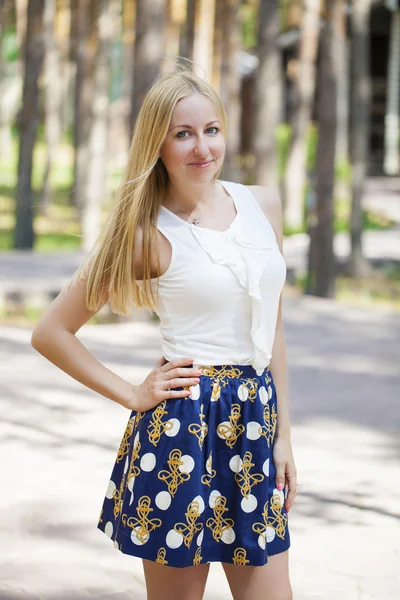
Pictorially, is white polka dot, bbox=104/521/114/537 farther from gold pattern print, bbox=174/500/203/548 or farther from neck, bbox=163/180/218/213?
neck, bbox=163/180/218/213

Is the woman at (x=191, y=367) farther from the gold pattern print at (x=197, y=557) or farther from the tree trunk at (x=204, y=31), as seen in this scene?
the tree trunk at (x=204, y=31)

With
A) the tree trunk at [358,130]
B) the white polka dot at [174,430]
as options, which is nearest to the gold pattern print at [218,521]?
the white polka dot at [174,430]

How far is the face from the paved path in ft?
6.46

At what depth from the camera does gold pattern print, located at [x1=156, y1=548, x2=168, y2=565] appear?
2.62 metres

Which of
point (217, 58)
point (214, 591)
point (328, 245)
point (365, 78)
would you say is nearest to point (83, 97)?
point (217, 58)

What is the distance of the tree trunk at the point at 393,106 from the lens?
3125 centimetres

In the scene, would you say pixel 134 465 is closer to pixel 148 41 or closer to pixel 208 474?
pixel 208 474

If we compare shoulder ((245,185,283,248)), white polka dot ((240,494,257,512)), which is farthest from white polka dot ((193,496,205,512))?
shoulder ((245,185,283,248))

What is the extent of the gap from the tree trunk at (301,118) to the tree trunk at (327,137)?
4312 mm

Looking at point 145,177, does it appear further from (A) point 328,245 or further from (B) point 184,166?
(A) point 328,245

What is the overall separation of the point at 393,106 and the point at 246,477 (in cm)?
3020

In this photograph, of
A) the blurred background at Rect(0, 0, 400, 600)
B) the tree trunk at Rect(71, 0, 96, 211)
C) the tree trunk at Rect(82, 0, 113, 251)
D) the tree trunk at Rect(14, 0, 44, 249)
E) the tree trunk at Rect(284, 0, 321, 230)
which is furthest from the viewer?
the tree trunk at Rect(71, 0, 96, 211)

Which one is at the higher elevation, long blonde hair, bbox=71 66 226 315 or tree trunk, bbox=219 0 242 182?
tree trunk, bbox=219 0 242 182

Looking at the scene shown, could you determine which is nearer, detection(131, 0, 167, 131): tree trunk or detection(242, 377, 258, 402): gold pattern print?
detection(242, 377, 258, 402): gold pattern print
